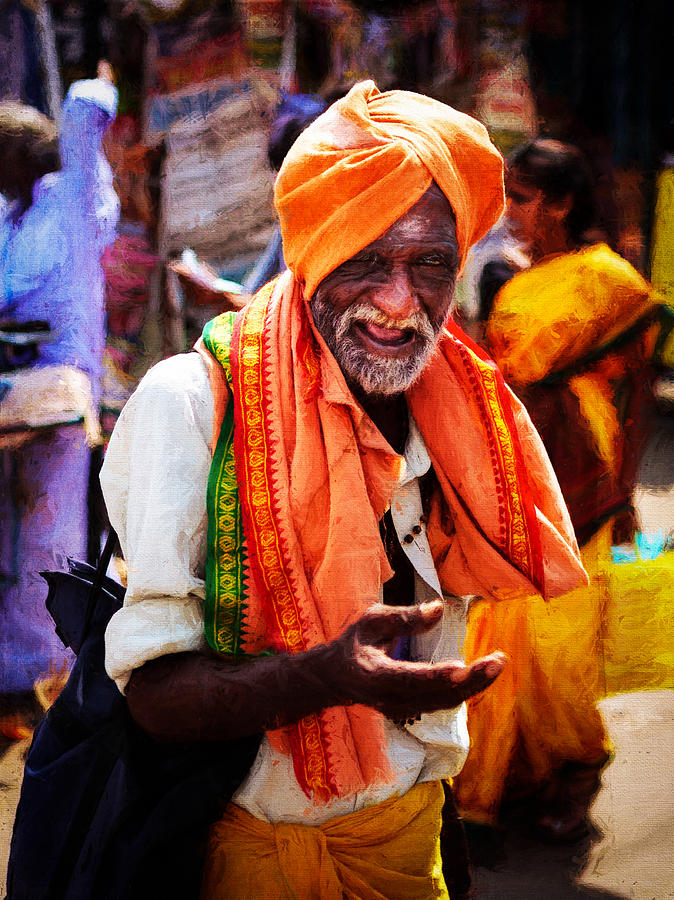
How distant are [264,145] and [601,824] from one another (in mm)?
2162

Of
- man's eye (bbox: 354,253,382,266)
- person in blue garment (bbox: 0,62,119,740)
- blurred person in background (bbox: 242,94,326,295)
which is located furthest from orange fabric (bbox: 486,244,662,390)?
person in blue garment (bbox: 0,62,119,740)

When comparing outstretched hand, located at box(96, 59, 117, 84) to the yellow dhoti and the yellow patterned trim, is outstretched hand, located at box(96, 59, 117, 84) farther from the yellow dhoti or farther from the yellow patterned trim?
the yellow dhoti

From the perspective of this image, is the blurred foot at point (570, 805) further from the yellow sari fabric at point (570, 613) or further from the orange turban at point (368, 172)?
the orange turban at point (368, 172)

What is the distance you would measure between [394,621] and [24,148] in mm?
1664

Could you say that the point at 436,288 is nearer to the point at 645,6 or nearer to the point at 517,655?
the point at 645,6

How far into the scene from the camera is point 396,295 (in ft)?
→ 5.88

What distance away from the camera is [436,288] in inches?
72.2

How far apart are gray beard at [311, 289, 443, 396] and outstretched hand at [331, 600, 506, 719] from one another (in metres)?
0.48

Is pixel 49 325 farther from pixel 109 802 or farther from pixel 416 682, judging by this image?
pixel 416 682

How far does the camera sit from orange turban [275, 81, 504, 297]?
67.8 inches

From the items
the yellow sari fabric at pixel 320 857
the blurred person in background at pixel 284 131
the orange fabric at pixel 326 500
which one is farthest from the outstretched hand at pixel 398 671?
the blurred person in background at pixel 284 131

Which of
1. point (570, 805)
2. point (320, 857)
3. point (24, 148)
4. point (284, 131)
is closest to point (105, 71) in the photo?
point (24, 148)

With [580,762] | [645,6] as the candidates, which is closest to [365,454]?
[645,6]

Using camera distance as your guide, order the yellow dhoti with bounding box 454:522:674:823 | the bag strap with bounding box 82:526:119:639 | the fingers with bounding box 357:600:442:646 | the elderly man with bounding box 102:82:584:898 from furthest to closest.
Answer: the yellow dhoti with bounding box 454:522:674:823 < the bag strap with bounding box 82:526:119:639 < the elderly man with bounding box 102:82:584:898 < the fingers with bounding box 357:600:442:646
